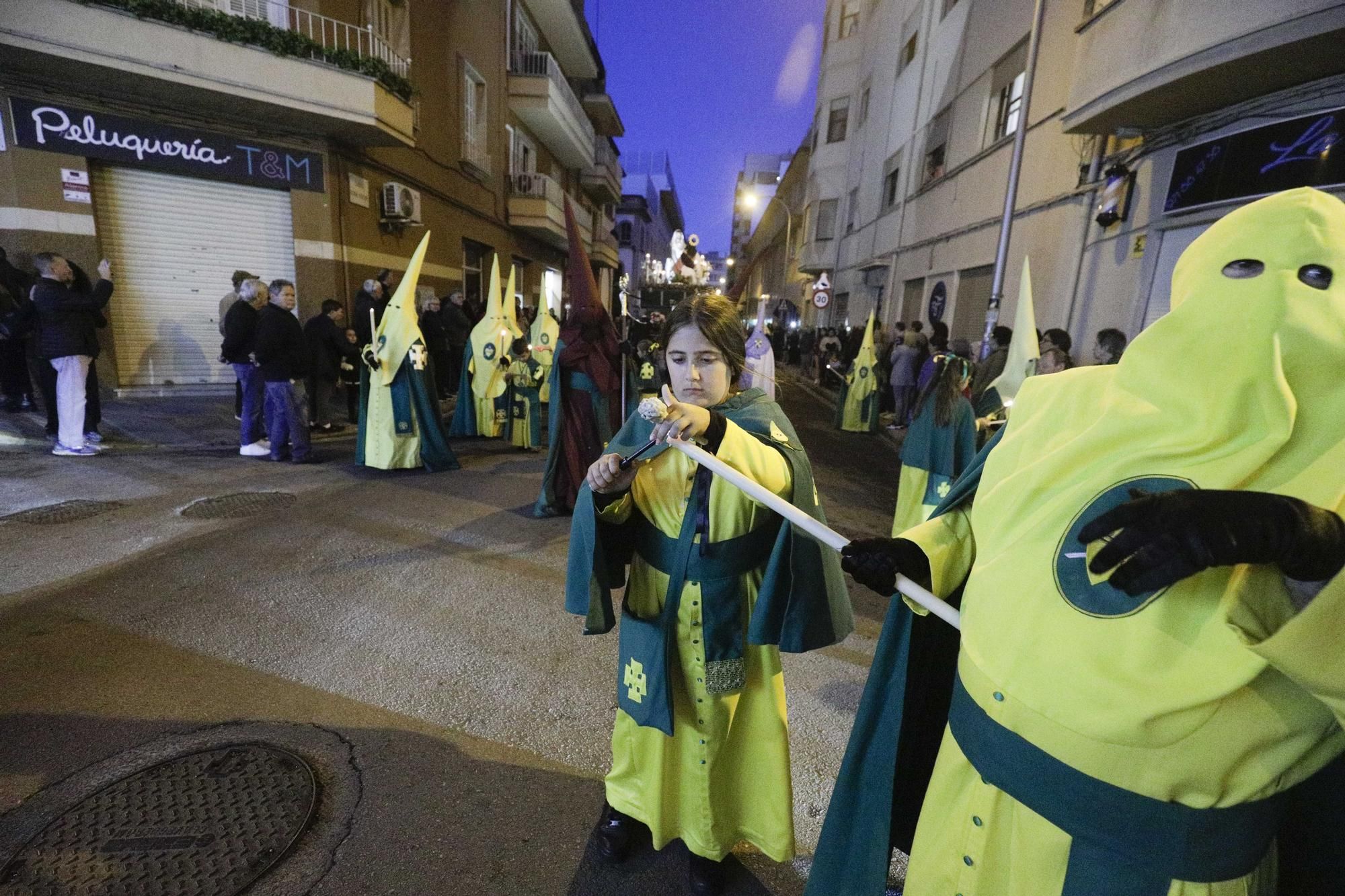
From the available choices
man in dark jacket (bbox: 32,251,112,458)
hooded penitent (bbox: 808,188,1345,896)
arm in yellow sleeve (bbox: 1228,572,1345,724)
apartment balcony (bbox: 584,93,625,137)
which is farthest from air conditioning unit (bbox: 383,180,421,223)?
apartment balcony (bbox: 584,93,625,137)

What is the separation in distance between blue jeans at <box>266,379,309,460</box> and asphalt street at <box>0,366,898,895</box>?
58.4 inches

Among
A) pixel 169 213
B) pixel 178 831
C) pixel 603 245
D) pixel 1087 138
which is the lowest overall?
pixel 178 831

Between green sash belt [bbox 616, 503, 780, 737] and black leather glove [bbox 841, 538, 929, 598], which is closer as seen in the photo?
black leather glove [bbox 841, 538, 929, 598]

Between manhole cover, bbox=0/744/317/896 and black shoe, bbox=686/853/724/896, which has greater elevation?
black shoe, bbox=686/853/724/896

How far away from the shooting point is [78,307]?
6.37 metres

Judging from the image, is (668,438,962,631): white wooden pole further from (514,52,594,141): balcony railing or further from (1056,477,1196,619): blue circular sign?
(514,52,594,141): balcony railing

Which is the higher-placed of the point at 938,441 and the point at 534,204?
the point at 534,204

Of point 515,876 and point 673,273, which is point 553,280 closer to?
point 673,273

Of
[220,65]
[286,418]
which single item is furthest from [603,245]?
[286,418]

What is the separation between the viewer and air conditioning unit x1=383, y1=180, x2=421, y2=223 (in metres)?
11.5

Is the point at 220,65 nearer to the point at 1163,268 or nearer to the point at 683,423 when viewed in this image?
the point at 683,423

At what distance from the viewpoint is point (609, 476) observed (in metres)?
1.70

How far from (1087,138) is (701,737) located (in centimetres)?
1023

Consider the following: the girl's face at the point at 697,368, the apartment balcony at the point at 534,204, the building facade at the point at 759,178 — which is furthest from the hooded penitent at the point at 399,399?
the building facade at the point at 759,178
